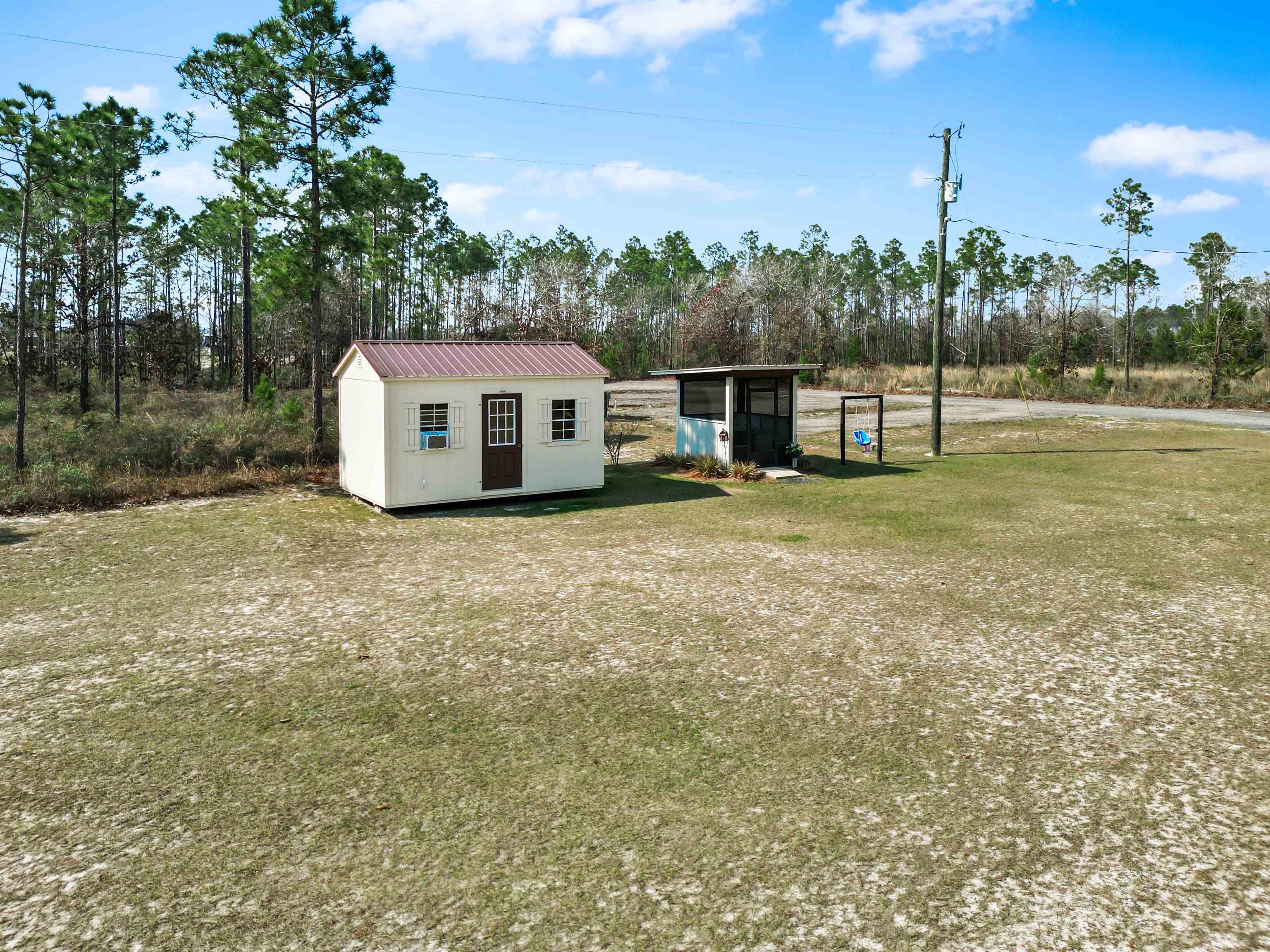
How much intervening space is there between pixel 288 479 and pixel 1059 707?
51.4 ft

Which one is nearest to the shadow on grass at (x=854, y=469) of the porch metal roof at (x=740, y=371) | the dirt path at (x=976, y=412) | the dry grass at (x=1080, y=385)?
the porch metal roof at (x=740, y=371)

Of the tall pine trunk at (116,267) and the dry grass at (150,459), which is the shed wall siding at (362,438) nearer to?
the dry grass at (150,459)

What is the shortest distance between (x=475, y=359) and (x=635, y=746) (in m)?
11.1

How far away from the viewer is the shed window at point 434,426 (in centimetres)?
1491

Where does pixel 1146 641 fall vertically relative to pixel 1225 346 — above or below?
below

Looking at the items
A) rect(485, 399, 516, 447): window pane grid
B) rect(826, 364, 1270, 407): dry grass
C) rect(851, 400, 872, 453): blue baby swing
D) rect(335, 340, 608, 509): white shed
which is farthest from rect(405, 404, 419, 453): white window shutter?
rect(826, 364, 1270, 407): dry grass

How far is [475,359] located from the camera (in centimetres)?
1576

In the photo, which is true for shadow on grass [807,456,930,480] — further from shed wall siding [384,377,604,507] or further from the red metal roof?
the red metal roof

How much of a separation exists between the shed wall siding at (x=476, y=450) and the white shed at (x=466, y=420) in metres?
0.02

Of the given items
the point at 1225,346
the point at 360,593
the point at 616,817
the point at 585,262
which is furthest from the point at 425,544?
the point at 585,262

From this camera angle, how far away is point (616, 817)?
16.3 ft

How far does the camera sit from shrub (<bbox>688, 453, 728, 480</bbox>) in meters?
19.1

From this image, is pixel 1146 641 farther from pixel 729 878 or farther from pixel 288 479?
pixel 288 479

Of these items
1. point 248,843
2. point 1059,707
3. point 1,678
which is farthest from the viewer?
point 1,678
